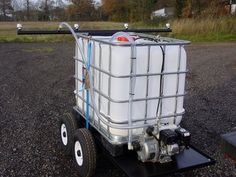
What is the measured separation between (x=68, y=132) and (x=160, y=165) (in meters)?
1.36

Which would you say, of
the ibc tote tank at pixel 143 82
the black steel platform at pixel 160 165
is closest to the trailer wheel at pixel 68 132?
the ibc tote tank at pixel 143 82

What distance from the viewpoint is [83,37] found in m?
3.91

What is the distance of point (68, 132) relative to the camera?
4172 mm

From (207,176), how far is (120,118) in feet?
4.31

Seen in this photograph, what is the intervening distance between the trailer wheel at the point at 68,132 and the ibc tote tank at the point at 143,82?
69 centimetres

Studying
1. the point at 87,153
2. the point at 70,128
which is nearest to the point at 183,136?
the point at 87,153

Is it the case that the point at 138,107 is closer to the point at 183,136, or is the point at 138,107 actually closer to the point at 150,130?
the point at 150,130

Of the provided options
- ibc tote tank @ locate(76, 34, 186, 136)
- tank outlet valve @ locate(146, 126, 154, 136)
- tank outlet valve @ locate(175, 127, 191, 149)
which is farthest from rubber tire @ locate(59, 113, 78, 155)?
tank outlet valve @ locate(175, 127, 191, 149)

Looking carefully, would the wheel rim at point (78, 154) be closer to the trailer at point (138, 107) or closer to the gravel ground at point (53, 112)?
the trailer at point (138, 107)

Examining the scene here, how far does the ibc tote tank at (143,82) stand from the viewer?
10.4ft

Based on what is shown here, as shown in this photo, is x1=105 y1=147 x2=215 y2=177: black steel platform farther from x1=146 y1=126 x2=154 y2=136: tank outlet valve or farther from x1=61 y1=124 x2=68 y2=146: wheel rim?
x1=61 y1=124 x2=68 y2=146: wheel rim

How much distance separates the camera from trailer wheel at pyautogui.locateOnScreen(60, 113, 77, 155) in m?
4.13

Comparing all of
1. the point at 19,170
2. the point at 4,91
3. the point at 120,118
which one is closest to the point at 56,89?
the point at 4,91

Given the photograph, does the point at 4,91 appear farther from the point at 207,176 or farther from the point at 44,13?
the point at 44,13
